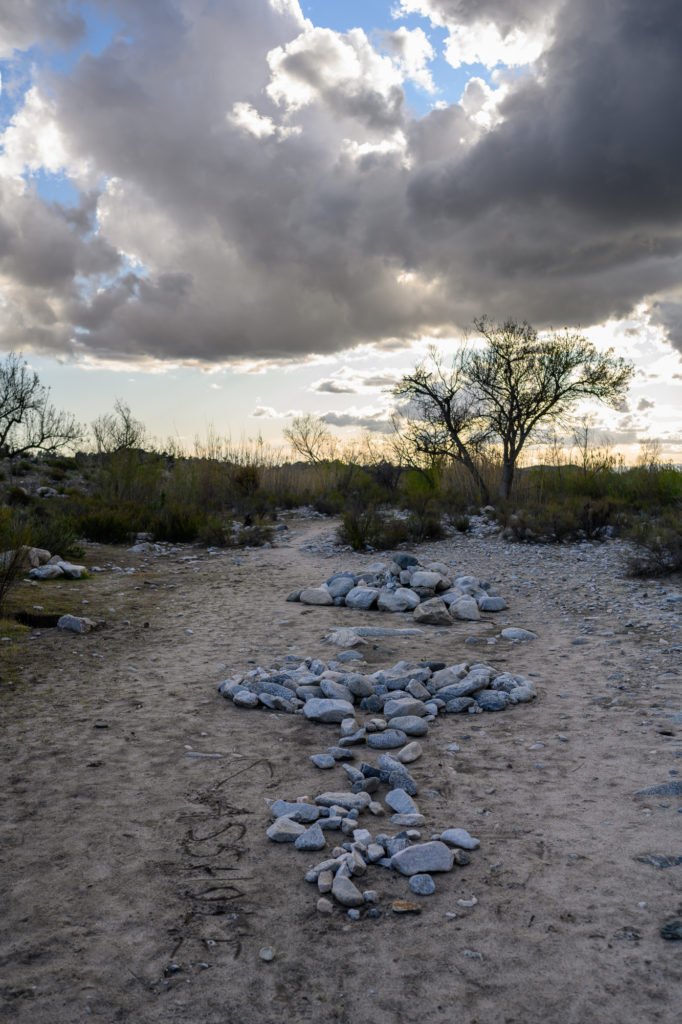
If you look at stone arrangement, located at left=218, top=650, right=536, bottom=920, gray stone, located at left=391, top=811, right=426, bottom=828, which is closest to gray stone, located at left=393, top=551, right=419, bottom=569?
stone arrangement, located at left=218, top=650, right=536, bottom=920

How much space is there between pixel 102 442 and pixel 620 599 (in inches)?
797

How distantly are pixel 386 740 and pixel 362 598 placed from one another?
156 inches

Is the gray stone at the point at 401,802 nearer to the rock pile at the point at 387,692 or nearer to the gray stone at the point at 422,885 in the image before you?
the gray stone at the point at 422,885

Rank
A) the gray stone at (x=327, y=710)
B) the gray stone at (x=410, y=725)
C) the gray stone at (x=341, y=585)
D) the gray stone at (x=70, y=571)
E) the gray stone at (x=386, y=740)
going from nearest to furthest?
1. the gray stone at (x=386, y=740)
2. the gray stone at (x=410, y=725)
3. the gray stone at (x=327, y=710)
4. the gray stone at (x=341, y=585)
5. the gray stone at (x=70, y=571)

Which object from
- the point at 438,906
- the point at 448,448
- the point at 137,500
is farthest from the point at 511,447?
the point at 438,906

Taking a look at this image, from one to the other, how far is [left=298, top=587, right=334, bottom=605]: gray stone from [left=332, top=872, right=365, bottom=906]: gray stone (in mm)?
5496

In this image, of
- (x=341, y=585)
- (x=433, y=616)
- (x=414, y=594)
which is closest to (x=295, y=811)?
(x=433, y=616)

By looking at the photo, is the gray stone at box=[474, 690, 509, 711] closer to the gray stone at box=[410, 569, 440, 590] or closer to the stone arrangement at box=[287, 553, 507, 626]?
the stone arrangement at box=[287, 553, 507, 626]

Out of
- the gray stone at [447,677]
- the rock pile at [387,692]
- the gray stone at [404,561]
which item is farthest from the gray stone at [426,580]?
the gray stone at [447,677]

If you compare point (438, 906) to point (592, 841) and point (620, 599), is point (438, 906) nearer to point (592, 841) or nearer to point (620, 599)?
point (592, 841)

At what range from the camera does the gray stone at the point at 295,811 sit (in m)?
2.97

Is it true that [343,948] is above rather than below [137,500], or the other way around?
below

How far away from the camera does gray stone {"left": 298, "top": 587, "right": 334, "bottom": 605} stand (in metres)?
7.96

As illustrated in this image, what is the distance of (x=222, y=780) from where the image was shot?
3406 millimetres
